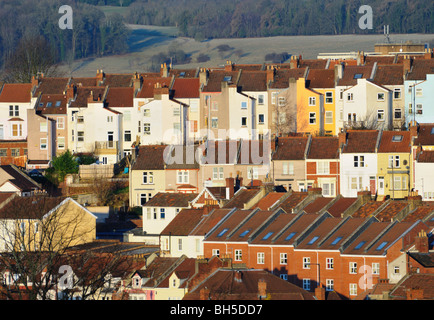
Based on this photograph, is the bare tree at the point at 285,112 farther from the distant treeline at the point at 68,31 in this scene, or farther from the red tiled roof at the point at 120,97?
the distant treeline at the point at 68,31

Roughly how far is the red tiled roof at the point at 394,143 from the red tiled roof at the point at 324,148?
223 cm

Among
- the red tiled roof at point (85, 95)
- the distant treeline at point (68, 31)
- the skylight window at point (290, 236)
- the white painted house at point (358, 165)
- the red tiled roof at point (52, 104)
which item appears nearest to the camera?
the skylight window at point (290, 236)

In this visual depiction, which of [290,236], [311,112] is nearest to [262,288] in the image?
[290,236]

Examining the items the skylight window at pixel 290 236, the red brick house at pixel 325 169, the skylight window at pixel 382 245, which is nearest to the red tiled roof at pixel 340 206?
the skylight window at pixel 290 236

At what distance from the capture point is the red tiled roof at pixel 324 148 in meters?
60.8

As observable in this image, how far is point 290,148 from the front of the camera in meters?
61.9

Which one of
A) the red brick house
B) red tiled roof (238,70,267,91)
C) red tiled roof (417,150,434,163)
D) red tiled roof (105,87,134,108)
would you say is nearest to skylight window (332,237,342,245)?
red tiled roof (417,150,434,163)

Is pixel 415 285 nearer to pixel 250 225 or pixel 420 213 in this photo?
pixel 420 213

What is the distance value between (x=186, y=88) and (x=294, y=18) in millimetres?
107980

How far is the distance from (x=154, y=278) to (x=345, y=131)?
2338cm

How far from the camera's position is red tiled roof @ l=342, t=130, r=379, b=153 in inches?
2366

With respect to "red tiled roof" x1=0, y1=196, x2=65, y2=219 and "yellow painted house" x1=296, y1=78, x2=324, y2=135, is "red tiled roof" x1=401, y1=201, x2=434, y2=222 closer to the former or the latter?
"red tiled roof" x1=0, y1=196, x2=65, y2=219
